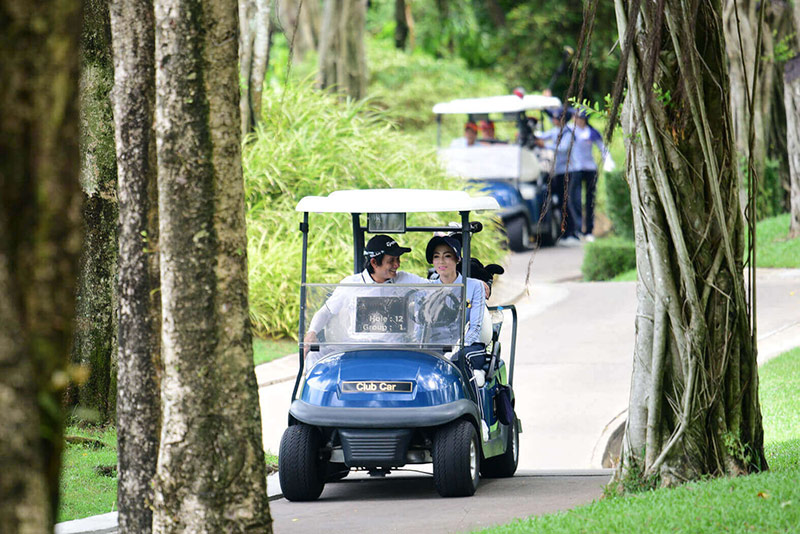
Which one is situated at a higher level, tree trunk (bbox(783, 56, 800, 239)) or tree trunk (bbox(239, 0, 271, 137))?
tree trunk (bbox(239, 0, 271, 137))

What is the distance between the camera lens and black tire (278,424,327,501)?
21.8 feet

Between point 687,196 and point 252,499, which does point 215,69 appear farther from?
point 687,196

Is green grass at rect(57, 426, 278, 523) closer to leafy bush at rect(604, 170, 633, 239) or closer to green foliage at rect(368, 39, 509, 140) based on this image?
leafy bush at rect(604, 170, 633, 239)

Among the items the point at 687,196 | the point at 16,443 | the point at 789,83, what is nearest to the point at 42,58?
the point at 16,443

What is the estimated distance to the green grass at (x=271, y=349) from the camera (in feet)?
39.3

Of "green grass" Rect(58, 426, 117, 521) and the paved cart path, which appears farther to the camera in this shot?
"green grass" Rect(58, 426, 117, 521)

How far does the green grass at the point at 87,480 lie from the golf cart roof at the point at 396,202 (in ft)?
6.48

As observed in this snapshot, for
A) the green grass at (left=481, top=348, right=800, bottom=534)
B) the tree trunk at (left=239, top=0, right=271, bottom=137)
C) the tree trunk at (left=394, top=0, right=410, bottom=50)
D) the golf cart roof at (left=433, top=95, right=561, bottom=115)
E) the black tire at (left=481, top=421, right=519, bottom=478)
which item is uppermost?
the tree trunk at (left=394, top=0, right=410, bottom=50)

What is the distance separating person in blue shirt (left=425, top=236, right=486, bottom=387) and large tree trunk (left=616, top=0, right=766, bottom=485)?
140 centimetres

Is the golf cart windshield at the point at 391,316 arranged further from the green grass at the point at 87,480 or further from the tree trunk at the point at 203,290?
the tree trunk at the point at 203,290

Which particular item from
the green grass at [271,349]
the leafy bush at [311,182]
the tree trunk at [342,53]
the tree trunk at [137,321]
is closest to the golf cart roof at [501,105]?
the tree trunk at [342,53]

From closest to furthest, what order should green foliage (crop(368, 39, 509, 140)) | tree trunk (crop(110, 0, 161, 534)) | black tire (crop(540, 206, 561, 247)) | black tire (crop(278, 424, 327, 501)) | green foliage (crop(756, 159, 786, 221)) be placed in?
tree trunk (crop(110, 0, 161, 534))
black tire (crop(278, 424, 327, 501))
green foliage (crop(756, 159, 786, 221))
black tire (crop(540, 206, 561, 247))
green foliage (crop(368, 39, 509, 140))

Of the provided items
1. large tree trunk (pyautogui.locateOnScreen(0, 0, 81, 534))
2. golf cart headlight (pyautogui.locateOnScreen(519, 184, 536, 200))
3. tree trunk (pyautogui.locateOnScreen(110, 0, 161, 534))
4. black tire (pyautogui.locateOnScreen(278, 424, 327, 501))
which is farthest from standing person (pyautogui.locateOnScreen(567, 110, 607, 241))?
large tree trunk (pyautogui.locateOnScreen(0, 0, 81, 534))

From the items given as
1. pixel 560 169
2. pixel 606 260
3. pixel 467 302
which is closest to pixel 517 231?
pixel 560 169
